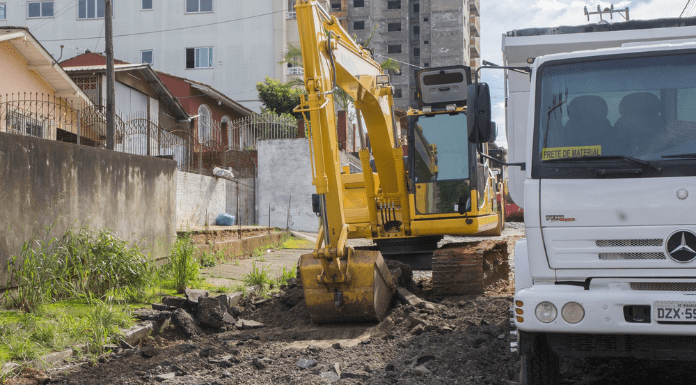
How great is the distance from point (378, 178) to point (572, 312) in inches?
256

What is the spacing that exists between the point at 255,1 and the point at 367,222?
29.6 m

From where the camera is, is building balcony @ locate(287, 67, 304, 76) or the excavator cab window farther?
building balcony @ locate(287, 67, 304, 76)

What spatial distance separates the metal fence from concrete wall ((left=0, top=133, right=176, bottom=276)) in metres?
3.60

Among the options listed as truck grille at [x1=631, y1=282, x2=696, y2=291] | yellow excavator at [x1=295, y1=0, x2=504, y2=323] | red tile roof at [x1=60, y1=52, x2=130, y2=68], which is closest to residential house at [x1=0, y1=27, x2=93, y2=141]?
red tile roof at [x1=60, y1=52, x2=130, y2=68]

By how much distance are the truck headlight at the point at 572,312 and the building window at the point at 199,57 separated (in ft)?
119

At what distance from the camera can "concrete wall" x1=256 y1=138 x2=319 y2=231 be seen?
21.9 m

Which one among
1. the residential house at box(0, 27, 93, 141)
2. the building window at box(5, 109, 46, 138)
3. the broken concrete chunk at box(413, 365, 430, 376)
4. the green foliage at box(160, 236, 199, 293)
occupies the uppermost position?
the residential house at box(0, 27, 93, 141)

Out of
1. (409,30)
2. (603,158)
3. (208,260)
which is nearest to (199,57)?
(208,260)

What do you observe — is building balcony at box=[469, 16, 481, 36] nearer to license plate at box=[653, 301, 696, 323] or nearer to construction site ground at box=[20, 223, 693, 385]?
construction site ground at box=[20, 223, 693, 385]

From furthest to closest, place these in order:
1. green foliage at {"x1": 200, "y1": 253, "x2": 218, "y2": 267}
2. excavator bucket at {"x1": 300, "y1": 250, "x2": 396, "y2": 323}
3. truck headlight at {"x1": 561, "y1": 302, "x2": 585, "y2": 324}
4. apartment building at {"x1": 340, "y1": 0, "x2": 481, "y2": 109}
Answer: apartment building at {"x1": 340, "y1": 0, "x2": 481, "y2": 109}
green foliage at {"x1": 200, "y1": 253, "x2": 218, "y2": 267}
excavator bucket at {"x1": 300, "y1": 250, "x2": 396, "y2": 323}
truck headlight at {"x1": 561, "y1": 302, "x2": 585, "y2": 324}

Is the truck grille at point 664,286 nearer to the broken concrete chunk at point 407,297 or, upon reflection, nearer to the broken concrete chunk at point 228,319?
the broken concrete chunk at point 407,297

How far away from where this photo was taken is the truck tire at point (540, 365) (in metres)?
4.55

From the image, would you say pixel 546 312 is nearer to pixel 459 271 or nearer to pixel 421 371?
pixel 421 371

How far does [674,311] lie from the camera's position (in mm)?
4109
